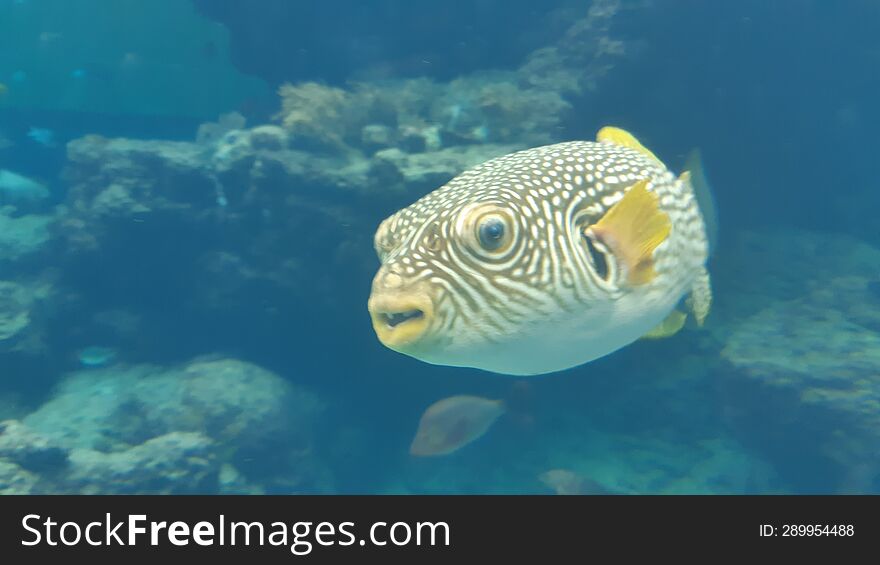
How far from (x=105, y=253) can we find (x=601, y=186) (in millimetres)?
11015

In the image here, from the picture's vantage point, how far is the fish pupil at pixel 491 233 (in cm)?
188

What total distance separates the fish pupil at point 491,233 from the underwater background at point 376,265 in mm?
6120

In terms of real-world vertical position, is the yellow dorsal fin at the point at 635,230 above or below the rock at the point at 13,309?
below

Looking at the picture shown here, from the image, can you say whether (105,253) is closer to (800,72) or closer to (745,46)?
(745,46)

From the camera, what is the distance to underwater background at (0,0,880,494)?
7.87m

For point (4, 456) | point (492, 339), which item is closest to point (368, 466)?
point (4, 456)

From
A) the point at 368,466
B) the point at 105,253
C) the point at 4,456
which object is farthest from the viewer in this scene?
the point at 105,253

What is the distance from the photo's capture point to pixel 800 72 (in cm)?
1291

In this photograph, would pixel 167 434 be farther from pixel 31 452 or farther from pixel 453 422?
pixel 453 422

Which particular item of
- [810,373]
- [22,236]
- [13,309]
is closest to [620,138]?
[810,373]

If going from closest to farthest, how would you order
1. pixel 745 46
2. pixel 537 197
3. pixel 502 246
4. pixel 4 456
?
pixel 502 246, pixel 537 197, pixel 4 456, pixel 745 46
